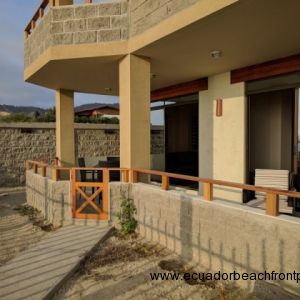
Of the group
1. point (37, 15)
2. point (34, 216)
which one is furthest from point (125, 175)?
point (37, 15)

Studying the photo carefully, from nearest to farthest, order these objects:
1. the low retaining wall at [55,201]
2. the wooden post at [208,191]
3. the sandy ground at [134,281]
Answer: the sandy ground at [134,281] → the wooden post at [208,191] → the low retaining wall at [55,201]

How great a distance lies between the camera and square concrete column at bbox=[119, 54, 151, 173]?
18.8ft

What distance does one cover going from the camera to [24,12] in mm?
8500

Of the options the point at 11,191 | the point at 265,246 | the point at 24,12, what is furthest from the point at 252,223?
the point at 11,191

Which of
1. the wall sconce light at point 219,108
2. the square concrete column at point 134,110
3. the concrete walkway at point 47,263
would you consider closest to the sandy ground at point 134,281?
the concrete walkway at point 47,263

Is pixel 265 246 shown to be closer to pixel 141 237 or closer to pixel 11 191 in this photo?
pixel 141 237

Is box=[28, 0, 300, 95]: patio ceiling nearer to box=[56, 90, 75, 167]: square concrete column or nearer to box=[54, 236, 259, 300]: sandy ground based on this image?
box=[56, 90, 75, 167]: square concrete column

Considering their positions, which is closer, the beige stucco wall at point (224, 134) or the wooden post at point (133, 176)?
the wooden post at point (133, 176)

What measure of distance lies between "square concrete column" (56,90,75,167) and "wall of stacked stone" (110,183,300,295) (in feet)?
14.0

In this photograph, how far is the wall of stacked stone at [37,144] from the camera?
37.5ft

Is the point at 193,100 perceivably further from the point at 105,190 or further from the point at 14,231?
the point at 14,231

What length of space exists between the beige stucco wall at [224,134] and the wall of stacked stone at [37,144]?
3.31 metres

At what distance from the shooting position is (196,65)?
6.42m

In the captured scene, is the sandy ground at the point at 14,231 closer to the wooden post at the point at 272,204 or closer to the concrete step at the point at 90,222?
the concrete step at the point at 90,222
